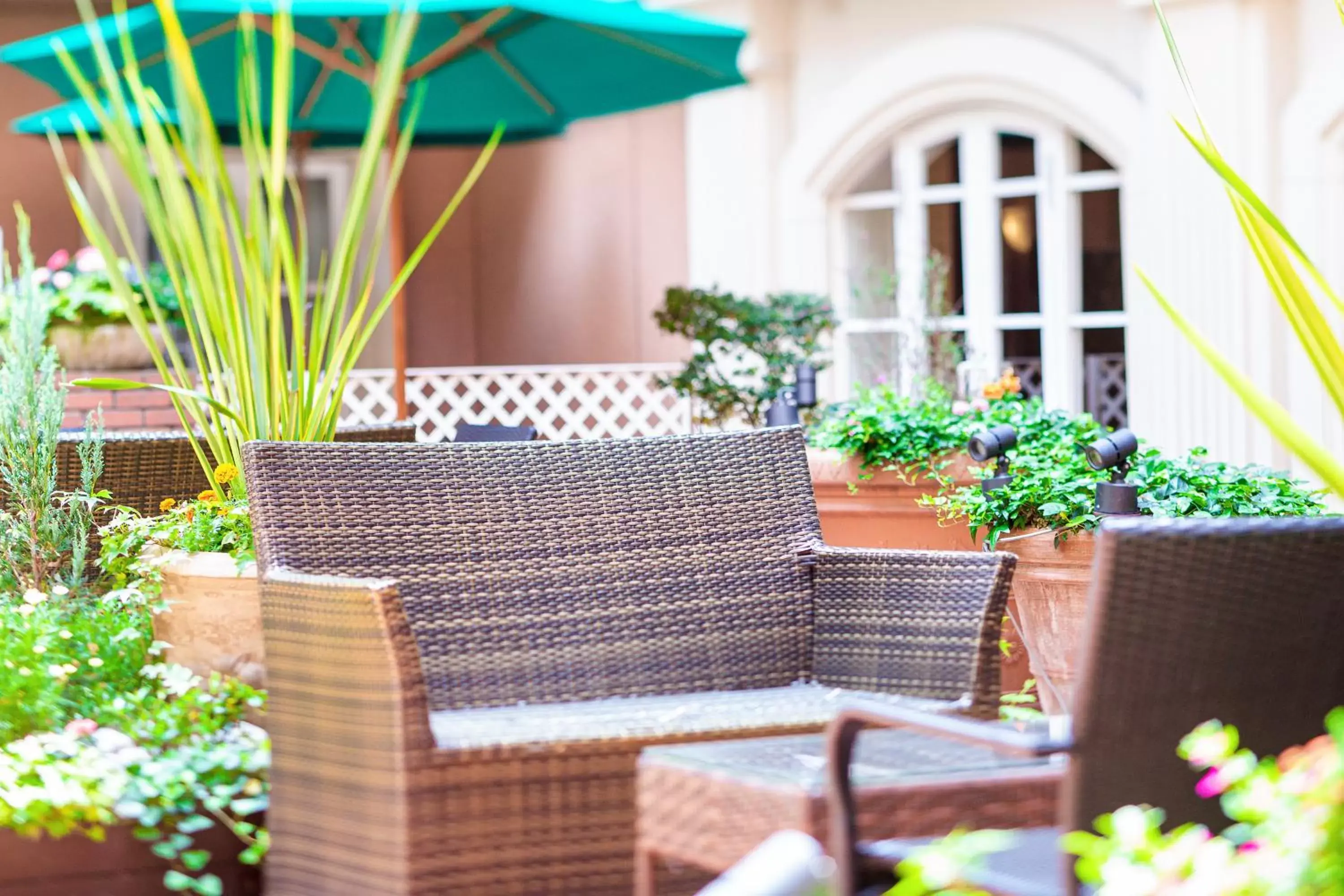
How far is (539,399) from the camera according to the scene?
8484 mm

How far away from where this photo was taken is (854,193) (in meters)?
8.25

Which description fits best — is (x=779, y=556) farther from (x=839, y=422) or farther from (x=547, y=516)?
(x=839, y=422)


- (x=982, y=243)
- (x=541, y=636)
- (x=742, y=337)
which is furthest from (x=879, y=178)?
(x=541, y=636)

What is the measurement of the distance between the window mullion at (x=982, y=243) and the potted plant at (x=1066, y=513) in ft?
14.8

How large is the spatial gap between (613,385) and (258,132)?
19.1 feet

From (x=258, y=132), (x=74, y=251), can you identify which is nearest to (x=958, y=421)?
(x=258, y=132)

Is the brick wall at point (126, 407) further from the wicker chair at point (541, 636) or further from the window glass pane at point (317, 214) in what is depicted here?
the wicker chair at point (541, 636)

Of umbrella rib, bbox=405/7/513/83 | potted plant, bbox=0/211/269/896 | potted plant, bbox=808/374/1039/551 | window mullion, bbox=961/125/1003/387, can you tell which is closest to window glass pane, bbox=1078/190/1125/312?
window mullion, bbox=961/125/1003/387

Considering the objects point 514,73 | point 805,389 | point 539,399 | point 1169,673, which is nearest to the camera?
point 1169,673

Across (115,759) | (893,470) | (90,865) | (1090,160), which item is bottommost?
(90,865)

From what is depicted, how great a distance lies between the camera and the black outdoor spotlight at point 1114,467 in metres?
2.97

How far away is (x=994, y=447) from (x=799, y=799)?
1598mm

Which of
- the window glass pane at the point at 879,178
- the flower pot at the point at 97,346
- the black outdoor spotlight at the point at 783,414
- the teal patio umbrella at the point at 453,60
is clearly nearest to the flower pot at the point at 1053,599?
the black outdoor spotlight at the point at 783,414

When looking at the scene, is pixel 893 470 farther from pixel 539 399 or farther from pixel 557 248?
pixel 557 248
